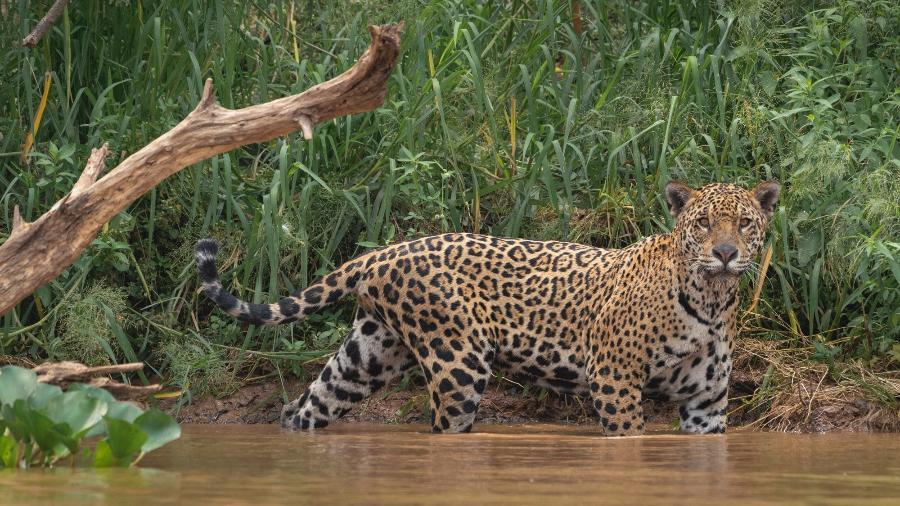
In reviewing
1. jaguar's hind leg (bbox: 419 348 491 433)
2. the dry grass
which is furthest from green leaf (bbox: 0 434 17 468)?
the dry grass

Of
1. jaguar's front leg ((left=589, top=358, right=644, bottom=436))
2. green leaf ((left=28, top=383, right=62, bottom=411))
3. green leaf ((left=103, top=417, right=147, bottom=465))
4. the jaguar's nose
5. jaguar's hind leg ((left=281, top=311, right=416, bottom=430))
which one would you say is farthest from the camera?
jaguar's hind leg ((left=281, top=311, right=416, bottom=430))

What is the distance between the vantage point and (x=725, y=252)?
6.50 metres

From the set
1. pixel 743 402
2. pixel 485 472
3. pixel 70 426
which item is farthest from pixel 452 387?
pixel 70 426

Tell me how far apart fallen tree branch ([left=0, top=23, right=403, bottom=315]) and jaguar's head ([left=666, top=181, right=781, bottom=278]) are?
1843 mm

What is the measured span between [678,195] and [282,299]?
2062 mm

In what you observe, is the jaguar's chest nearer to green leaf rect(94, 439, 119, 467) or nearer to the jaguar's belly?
the jaguar's belly

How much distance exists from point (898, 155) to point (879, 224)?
78 cm

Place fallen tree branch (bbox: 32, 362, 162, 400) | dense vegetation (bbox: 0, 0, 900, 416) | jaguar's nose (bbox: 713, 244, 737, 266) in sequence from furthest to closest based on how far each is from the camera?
1. dense vegetation (bbox: 0, 0, 900, 416)
2. jaguar's nose (bbox: 713, 244, 737, 266)
3. fallen tree branch (bbox: 32, 362, 162, 400)

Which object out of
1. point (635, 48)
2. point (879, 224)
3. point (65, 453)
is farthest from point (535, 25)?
point (65, 453)

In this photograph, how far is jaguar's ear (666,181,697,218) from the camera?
6.84 m

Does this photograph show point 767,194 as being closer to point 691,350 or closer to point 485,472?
point 691,350

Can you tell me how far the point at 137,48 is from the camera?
8422mm

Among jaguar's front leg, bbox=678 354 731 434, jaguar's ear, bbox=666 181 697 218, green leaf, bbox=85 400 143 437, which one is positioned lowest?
jaguar's front leg, bbox=678 354 731 434

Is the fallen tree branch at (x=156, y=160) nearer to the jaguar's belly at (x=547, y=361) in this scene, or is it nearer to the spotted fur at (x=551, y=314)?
the spotted fur at (x=551, y=314)
